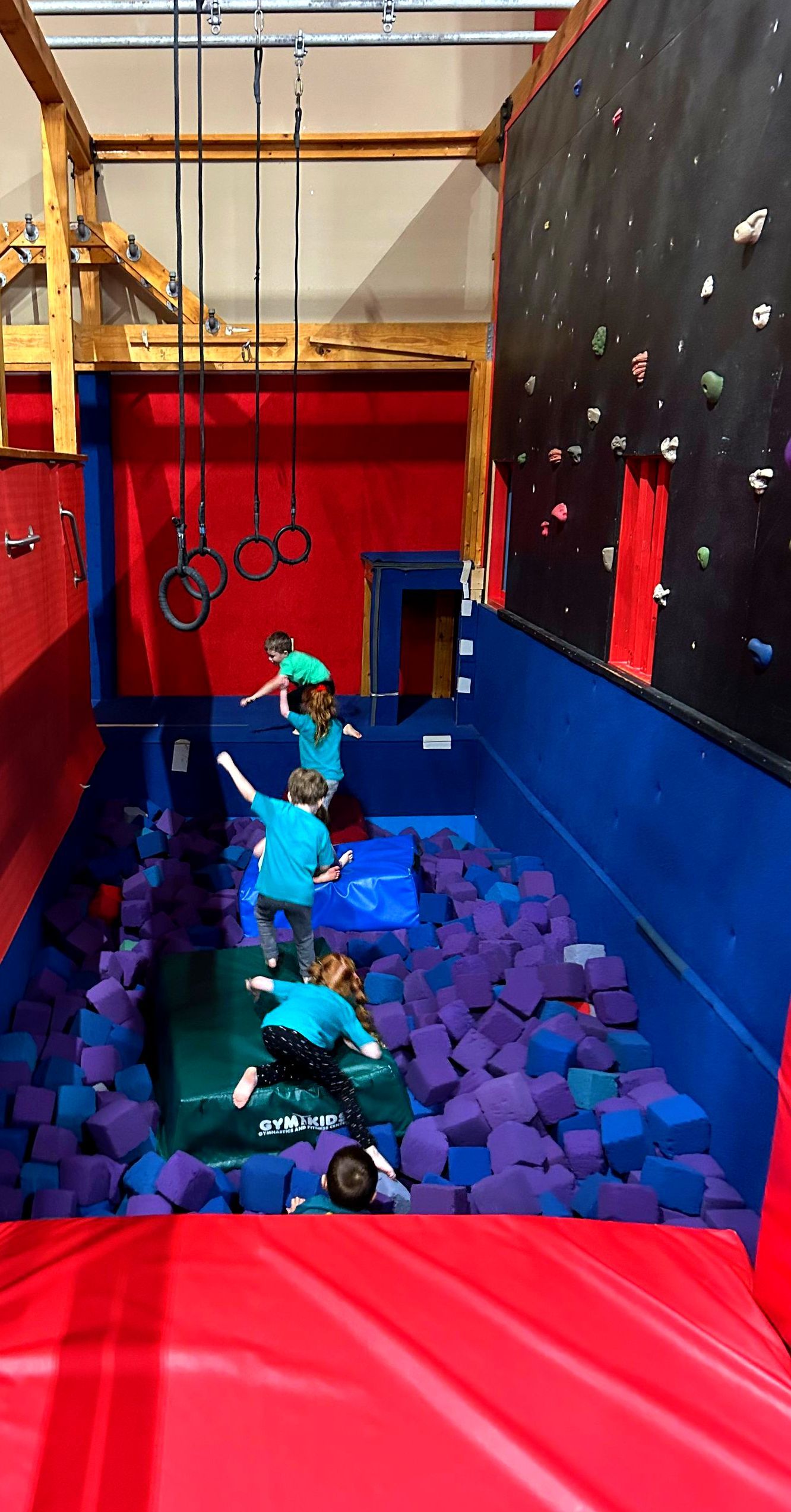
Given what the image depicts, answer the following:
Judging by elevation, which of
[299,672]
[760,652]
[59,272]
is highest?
[59,272]

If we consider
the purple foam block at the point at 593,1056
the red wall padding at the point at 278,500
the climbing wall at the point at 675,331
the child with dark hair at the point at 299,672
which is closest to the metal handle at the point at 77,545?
the child with dark hair at the point at 299,672

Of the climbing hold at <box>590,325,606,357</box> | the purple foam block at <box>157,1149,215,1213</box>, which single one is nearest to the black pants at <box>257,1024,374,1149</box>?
the purple foam block at <box>157,1149,215,1213</box>

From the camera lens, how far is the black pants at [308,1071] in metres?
3.35

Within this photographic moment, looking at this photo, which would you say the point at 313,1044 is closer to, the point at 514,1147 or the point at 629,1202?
the point at 514,1147

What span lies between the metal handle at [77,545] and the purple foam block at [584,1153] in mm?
3286

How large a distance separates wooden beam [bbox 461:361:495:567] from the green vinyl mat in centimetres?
379

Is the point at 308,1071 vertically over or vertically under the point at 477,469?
under

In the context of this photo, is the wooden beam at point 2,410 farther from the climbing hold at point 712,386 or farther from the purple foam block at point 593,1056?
the purple foam block at point 593,1056

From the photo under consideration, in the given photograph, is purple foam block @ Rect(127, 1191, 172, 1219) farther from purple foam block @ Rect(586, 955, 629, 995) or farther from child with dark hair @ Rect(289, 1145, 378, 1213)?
purple foam block @ Rect(586, 955, 629, 995)

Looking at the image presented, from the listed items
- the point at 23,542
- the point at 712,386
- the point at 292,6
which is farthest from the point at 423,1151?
the point at 292,6

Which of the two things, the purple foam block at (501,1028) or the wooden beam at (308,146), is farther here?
the wooden beam at (308,146)

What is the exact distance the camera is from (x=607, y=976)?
403cm

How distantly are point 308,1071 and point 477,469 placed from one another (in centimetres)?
453

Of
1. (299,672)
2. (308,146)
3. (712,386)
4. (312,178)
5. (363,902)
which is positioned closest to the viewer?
(712,386)
